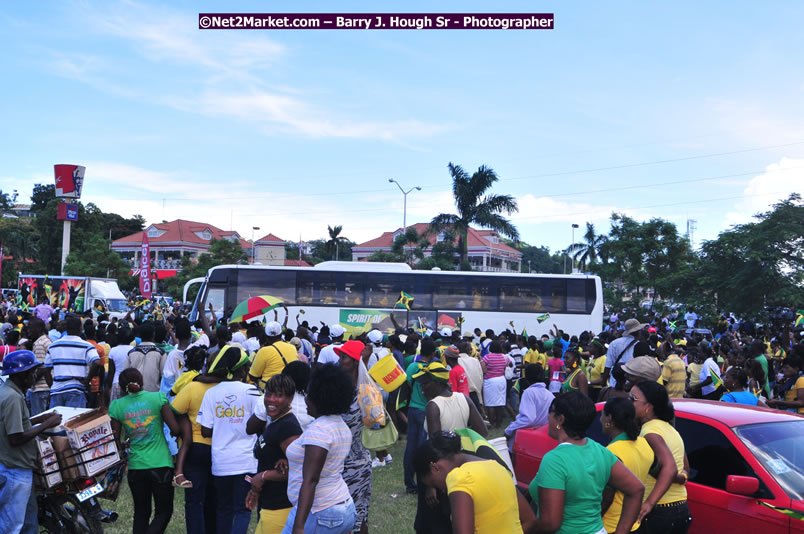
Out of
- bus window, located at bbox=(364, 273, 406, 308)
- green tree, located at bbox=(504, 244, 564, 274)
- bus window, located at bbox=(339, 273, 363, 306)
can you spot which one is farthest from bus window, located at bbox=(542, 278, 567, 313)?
green tree, located at bbox=(504, 244, 564, 274)


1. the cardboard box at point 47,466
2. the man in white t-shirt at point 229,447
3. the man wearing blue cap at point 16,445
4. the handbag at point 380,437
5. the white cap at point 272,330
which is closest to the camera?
the man wearing blue cap at point 16,445

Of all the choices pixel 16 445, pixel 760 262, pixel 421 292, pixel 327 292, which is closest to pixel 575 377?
pixel 16 445

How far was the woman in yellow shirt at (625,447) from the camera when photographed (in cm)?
396

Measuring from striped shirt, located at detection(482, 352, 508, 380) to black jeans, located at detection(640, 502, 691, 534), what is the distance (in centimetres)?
760

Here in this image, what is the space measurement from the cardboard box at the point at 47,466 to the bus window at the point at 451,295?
1839cm

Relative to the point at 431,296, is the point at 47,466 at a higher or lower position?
lower

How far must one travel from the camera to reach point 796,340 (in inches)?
603

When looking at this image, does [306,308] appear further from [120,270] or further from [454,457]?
[120,270]

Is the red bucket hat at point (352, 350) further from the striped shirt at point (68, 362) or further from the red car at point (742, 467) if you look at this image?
the striped shirt at point (68, 362)

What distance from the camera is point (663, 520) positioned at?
4.16 metres

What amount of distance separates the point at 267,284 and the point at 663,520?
1969cm

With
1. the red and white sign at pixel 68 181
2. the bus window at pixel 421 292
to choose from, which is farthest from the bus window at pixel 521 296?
the red and white sign at pixel 68 181

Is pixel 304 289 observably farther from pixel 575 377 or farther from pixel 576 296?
pixel 575 377

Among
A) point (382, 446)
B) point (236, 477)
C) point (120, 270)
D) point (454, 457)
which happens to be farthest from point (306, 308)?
point (120, 270)
